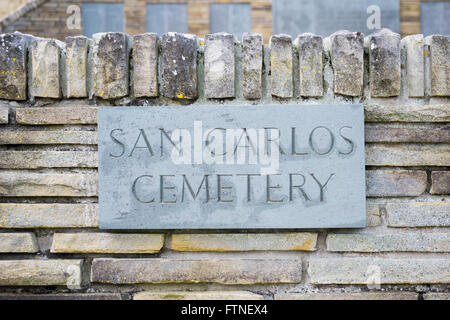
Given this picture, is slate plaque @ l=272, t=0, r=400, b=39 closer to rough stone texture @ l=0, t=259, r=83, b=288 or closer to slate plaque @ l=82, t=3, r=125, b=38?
slate plaque @ l=82, t=3, r=125, b=38

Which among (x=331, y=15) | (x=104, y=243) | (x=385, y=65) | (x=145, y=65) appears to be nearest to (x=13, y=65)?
(x=145, y=65)

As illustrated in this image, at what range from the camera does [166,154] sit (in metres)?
1.41

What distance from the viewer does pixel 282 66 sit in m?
1.42

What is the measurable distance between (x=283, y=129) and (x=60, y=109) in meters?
0.83

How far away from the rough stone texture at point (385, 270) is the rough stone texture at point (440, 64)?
2.05 feet

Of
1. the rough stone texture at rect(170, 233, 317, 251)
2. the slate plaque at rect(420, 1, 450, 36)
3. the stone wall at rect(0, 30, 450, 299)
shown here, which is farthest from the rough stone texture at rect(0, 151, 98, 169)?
the slate plaque at rect(420, 1, 450, 36)

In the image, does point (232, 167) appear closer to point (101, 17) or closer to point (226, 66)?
point (226, 66)

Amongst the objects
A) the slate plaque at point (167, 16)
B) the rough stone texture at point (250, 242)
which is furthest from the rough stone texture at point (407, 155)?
the slate plaque at point (167, 16)

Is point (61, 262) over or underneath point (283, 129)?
underneath

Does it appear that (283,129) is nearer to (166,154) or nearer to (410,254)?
(166,154)

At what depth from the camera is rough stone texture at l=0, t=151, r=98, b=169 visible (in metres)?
1.44

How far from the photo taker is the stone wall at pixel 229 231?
142 cm

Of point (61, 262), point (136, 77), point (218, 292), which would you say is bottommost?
point (218, 292)

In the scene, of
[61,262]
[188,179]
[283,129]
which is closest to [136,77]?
[188,179]
